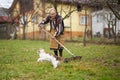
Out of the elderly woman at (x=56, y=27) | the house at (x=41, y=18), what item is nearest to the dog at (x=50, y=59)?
the elderly woman at (x=56, y=27)

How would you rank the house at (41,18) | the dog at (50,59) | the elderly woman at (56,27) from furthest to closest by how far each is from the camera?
the house at (41,18) → the elderly woman at (56,27) → the dog at (50,59)

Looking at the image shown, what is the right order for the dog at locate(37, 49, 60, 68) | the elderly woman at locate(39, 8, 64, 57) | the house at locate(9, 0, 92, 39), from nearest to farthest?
the dog at locate(37, 49, 60, 68) < the elderly woman at locate(39, 8, 64, 57) < the house at locate(9, 0, 92, 39)

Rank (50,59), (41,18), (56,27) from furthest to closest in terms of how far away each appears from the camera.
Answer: (41,18) < (56,27) < (50,59)

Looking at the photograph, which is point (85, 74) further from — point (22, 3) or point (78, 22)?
point (22, 3)

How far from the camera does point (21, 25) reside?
137ft

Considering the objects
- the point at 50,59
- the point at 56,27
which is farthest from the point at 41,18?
the point at 50,59

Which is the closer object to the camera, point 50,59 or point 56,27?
point 50,59

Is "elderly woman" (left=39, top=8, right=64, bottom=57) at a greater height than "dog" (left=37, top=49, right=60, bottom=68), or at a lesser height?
greater

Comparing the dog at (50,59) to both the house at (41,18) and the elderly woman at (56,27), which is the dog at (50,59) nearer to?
the elderly woman at (56,27)

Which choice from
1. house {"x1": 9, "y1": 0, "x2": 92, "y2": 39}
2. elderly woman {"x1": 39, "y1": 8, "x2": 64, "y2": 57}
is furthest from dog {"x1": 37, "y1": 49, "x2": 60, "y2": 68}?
house {"x1": 9, "y1": 0, "x2": 92, "y2": 39}

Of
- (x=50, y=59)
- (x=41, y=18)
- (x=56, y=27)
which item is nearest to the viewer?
(x=50, y=59)

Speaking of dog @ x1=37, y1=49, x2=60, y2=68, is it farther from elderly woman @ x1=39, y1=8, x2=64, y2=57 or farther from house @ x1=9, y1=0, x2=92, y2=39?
house @ x1=9, y1=0, x2=92, y2=39

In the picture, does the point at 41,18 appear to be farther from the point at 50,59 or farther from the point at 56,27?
the point at 50,59

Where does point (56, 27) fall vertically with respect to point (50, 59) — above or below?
above
